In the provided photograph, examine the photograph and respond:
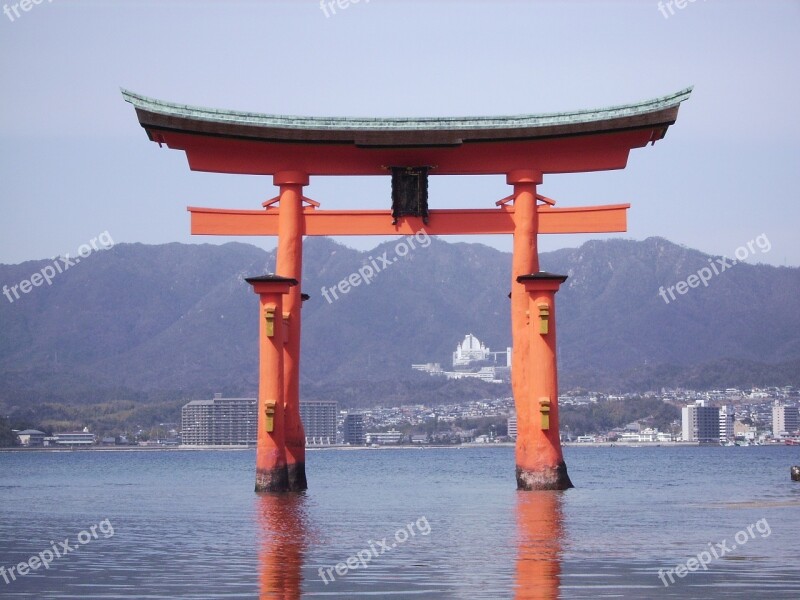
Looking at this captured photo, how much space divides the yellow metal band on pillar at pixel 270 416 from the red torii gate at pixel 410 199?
25mm

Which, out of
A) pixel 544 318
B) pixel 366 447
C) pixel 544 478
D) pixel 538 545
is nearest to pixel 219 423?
pixel 366 447

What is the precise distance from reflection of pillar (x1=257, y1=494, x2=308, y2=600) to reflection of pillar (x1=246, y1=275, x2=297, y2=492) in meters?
0.99

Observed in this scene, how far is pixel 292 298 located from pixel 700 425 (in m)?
141

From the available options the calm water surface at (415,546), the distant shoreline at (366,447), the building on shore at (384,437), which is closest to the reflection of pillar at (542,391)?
the calm water surface at (415,546)

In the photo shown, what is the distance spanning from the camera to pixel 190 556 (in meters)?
18.6

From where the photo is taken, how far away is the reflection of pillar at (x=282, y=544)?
596 inches

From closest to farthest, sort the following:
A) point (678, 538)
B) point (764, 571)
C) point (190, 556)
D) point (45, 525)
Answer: point (764, 571) < point (190, 556) < point (678, 538) < point (45, 525)

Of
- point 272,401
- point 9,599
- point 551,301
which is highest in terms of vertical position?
point 551,301

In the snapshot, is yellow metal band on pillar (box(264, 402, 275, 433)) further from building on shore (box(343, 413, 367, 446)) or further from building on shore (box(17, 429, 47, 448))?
building on shore (box(343, 413, 367, 446))

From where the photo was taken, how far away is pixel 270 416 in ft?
95.6

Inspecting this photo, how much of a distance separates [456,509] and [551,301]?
4950mm

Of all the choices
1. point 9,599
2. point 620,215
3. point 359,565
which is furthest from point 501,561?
point 620,215

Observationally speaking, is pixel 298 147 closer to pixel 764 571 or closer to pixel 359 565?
pixel 359 565

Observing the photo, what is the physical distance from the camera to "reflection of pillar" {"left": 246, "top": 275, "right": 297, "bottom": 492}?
2909 centimetres
